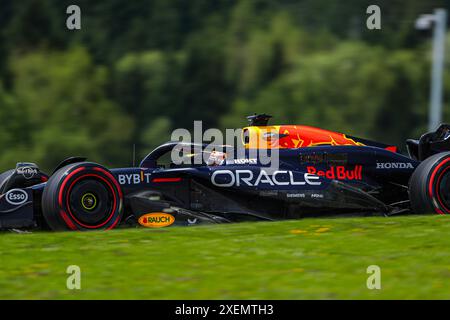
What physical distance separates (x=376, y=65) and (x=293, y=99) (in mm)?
6421

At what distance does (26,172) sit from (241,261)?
373cm

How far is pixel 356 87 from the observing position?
57500 mm

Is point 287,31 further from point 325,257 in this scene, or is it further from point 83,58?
point 325,257

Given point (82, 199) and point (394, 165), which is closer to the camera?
point (82, 199)

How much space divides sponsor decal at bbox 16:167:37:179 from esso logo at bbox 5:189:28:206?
1040 millimetres

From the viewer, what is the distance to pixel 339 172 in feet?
31.4

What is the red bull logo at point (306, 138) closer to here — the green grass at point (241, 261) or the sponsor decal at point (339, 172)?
the sponsor decal at point (339, 172)

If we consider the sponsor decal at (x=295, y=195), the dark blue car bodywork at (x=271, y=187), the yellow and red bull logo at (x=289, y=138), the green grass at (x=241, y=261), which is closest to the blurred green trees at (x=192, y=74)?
the yellow and red bull logo at (x=289, y=138)

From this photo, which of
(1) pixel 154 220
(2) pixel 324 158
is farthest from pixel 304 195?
(1) pixel 154 220

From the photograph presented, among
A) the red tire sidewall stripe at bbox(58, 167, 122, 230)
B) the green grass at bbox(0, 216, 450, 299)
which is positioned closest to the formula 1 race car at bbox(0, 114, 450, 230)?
the red tire sidewall stripe at bbox(58, 167, 122, 230)

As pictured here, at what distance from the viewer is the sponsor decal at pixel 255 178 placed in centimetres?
912

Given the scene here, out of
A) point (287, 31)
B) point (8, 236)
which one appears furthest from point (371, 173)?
point (287, 31)

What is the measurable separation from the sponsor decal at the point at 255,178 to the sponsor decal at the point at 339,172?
0.21 m

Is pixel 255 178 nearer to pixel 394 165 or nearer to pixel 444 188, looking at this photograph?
pixel 394 165
